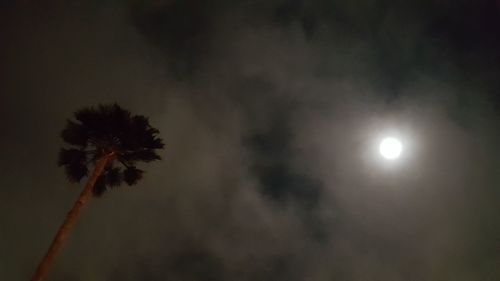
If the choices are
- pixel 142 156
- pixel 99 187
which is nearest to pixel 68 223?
Result: pixel 99 187

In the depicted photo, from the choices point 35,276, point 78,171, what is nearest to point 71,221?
point 35,276

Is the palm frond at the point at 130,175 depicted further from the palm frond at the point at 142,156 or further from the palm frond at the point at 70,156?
the palm frond at the point at 70,156

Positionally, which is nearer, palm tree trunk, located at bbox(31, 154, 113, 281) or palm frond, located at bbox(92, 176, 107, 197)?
palm tree trunk, located at bbox(31, 154, 113, 281)

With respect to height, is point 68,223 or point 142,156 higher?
point 142,156

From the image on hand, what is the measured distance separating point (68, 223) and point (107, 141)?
364cm

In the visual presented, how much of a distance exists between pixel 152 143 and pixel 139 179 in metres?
1.63

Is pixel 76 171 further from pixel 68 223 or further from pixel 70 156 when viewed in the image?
pixel 68 223

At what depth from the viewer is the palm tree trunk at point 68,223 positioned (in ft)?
41.4

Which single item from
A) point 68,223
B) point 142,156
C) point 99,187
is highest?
point 142,156

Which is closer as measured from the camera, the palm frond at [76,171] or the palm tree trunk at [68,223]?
the palm tree trunk at [68,223]

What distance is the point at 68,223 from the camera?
1395 centimetres

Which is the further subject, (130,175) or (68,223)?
(130,175)

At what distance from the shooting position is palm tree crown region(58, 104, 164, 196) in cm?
1612

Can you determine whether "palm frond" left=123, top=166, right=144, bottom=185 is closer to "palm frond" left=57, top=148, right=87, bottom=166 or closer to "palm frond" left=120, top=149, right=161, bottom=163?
"palm frond" left=120, top=149, right=161, bottom=163
